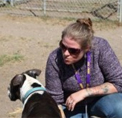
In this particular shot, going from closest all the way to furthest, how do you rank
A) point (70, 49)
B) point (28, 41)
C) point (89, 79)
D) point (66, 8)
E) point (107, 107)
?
point (70, 49)
point (89, 79)
point (107, 107)
point (28, 41)
point (66, 8)

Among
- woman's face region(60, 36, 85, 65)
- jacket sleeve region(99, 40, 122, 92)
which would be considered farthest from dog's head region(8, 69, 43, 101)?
jacket sleeve region(99, 40, 122, 92)

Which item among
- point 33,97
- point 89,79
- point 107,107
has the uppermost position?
point 89,79

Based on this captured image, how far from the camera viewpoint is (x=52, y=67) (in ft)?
14.0

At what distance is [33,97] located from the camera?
13.5 feet

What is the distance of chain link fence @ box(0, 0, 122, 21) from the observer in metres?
11.2

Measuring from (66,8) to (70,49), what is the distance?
7.89 metres

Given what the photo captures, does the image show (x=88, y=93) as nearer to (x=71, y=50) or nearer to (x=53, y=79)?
(x=53, y=79)

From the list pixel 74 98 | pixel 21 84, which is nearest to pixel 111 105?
pixel 74 98

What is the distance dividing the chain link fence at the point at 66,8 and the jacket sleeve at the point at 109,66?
656cm

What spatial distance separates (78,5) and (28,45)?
3494 millimetres

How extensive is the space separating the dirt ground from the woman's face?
1997 mm

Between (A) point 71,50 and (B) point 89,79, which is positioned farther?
(B) point 89,79

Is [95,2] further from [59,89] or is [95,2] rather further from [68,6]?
[59,89]

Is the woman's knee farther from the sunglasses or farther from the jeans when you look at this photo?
the sunglasses
